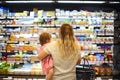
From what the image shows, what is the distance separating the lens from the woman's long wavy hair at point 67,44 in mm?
3762

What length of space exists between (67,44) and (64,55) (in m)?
0.16

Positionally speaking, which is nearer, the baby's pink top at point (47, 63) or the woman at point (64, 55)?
the woman at point (64, 55)

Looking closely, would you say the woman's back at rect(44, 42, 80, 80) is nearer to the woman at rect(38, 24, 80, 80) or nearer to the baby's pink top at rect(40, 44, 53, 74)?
the woman at rect(38, 24, 80, 80)

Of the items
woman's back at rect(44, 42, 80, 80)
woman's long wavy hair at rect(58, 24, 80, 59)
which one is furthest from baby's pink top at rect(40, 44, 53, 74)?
woman's long wavy hair at rect(58, 24, 80, 59)

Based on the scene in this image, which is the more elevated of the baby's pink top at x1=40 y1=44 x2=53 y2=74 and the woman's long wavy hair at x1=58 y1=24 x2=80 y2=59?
the woman's long wavy hair at x1=58 y1=24 x2=80 y2=59

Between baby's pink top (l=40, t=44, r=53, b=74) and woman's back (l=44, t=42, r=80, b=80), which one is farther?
baby's pink top (l=40, t=44, r=53, b=74)

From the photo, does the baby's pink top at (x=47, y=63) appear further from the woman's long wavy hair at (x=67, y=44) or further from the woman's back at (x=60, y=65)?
the woman's long wavy hair at (x=67, y=44)

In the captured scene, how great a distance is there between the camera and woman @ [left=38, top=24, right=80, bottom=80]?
3764 millimetres

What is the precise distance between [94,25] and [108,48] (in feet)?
2.85

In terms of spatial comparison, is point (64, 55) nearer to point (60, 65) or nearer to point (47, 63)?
point (60, 65)

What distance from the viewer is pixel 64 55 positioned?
3.75 meters

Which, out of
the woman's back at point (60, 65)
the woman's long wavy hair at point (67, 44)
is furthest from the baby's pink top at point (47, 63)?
the woman's long wavy hair at point (67, 44)

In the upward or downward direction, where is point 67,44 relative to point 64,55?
upward

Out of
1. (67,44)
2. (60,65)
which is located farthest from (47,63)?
(67,44)
